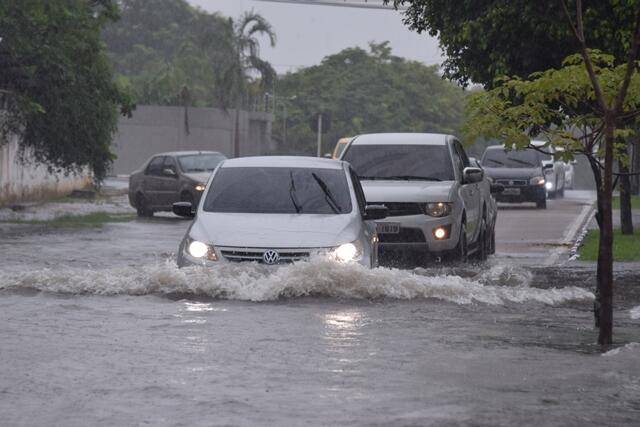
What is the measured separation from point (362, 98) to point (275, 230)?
73.2 meters

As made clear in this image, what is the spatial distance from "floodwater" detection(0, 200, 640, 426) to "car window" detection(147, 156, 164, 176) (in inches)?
624

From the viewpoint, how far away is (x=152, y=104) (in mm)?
80250

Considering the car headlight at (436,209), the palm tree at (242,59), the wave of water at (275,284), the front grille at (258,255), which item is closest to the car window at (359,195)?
the wave of water at (275,284)

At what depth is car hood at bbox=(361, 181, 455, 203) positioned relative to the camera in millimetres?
18391

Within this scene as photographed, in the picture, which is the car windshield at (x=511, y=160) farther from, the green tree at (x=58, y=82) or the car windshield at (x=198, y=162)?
Answer: the green tree at (x=58, y=82)

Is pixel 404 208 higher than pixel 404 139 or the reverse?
the reverse

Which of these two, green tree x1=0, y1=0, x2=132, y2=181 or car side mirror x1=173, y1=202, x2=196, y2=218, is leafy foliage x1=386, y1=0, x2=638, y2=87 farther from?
green tree x1=0, y1=0, x2=132, y2=181

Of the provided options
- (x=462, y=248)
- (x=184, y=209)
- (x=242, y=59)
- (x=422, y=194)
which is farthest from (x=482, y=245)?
(x=242, y=59)

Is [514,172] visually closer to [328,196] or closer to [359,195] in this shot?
[359,195]

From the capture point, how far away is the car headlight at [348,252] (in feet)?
45.1

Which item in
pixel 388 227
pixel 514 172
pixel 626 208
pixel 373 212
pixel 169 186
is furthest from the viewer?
pixel 514 172

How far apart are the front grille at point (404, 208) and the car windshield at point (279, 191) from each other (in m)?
2.99

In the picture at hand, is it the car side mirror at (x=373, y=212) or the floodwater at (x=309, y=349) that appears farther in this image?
the car side mirror at (x=373, y=212)

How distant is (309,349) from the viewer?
1066cm
